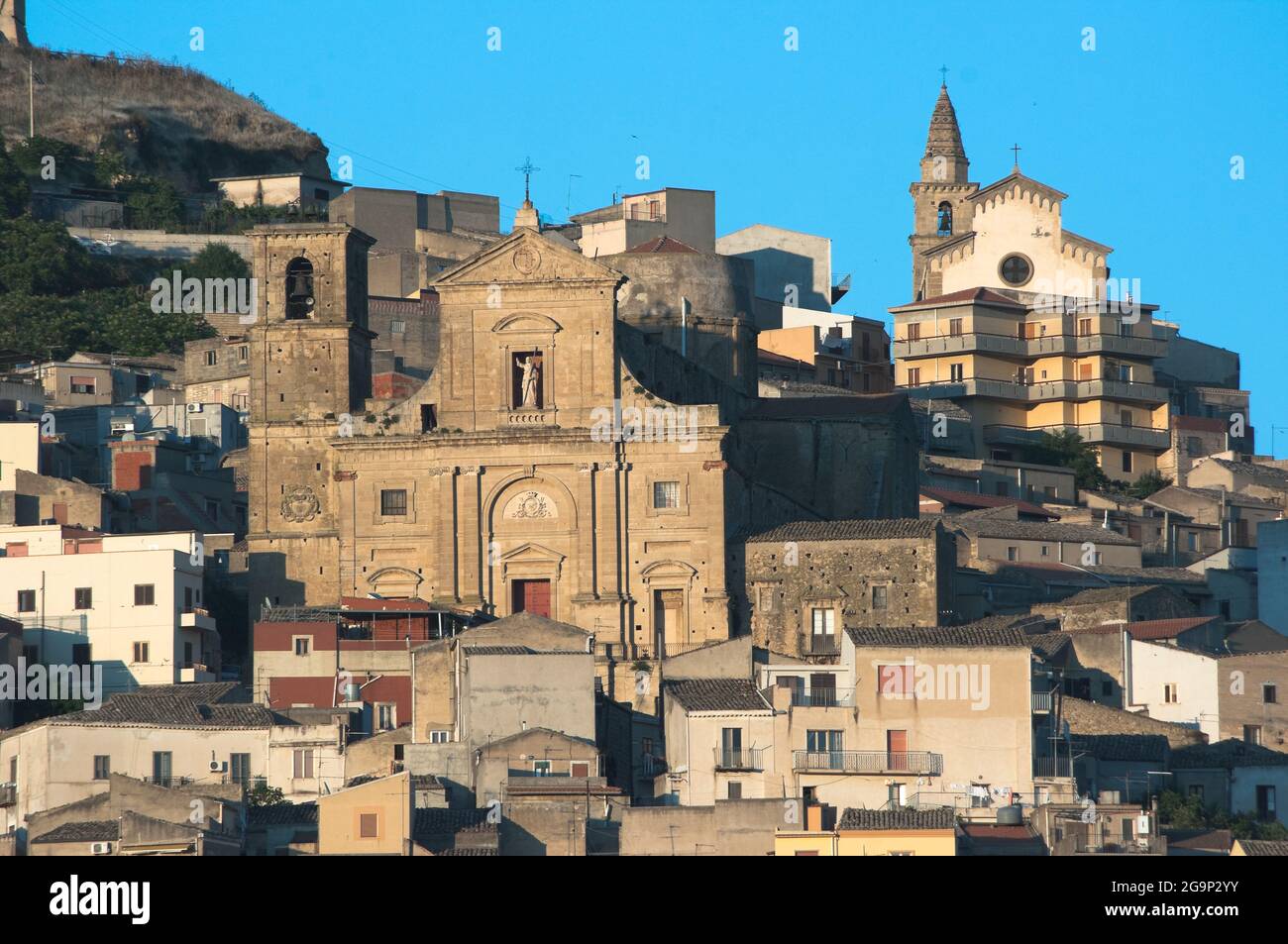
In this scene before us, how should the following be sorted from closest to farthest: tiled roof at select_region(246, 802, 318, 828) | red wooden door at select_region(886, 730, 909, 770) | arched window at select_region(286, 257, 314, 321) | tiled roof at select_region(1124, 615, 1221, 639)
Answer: tiled roof at select_region(246, 802, 318, 828) < red wooden door at select_region(886, 730, 909, 770) < tiled roof at select_region(1124, 615, 1221, 639) < arched window at select_region(286, 257, 314, 321)

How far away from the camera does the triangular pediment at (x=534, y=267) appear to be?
210 ft

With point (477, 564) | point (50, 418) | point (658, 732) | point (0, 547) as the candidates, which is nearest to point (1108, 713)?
point (658, 732)

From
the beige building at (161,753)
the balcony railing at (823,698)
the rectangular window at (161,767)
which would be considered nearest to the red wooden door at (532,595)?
the beige building at (161,753)

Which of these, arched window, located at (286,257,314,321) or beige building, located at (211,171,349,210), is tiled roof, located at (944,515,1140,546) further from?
beige building, located at (211,171,349,210)

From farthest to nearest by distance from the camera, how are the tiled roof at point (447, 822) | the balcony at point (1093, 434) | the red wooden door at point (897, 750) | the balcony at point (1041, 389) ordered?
the balcony at point (1041, 389), the balcony at point (1093, 434), the red wooden door at point (897, 750), the tiled roof at point (447, 822)

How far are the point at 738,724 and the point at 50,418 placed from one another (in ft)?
125

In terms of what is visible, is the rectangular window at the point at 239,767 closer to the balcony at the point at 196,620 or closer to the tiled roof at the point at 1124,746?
the balcony at the point at 196,620

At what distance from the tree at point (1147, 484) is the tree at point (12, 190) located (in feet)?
148

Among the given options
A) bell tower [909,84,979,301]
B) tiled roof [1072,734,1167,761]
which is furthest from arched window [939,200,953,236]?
tiled roof [1072,734,1167,761]

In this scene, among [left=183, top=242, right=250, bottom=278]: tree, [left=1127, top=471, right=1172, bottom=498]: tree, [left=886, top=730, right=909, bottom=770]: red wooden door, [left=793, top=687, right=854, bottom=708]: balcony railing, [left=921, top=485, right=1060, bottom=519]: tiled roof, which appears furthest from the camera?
[left=183, top=242, right=250, bottom=278]: tree

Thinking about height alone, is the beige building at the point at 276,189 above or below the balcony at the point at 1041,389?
above

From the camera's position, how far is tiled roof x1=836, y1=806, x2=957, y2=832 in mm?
42875

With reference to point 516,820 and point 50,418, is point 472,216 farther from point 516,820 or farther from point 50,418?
point 516,820

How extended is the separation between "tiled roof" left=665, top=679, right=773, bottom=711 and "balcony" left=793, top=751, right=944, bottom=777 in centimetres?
155
